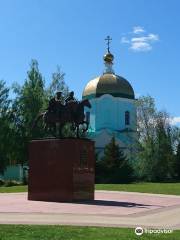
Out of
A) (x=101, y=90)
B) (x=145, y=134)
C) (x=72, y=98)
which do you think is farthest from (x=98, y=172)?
(x=72, y=98)

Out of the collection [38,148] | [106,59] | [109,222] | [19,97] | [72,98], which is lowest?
[109,222]

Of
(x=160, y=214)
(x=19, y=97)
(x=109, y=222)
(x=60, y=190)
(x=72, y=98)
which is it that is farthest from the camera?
(x=19, y=97)

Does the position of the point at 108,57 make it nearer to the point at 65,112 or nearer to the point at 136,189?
the point at 136,189

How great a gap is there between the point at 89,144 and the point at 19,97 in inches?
1350

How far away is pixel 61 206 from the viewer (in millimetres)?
17875

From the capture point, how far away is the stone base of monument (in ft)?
65.9

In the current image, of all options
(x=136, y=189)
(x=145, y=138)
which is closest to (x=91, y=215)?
(x=136, y=189)

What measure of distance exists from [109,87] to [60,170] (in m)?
42.8

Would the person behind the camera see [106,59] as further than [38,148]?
Yes

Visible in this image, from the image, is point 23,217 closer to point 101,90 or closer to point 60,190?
point 60,190

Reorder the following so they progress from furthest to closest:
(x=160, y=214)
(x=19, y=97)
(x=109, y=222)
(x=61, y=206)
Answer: (x=19, y=97) → (x=61, y=206) → (x=160, y=214) → (x=109, y=222)

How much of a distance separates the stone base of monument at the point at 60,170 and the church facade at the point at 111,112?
40.9m

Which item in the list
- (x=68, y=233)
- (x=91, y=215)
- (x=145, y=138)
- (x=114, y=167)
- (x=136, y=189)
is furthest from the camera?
(x=145, y=138)

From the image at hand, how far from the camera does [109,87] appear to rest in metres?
62.5
